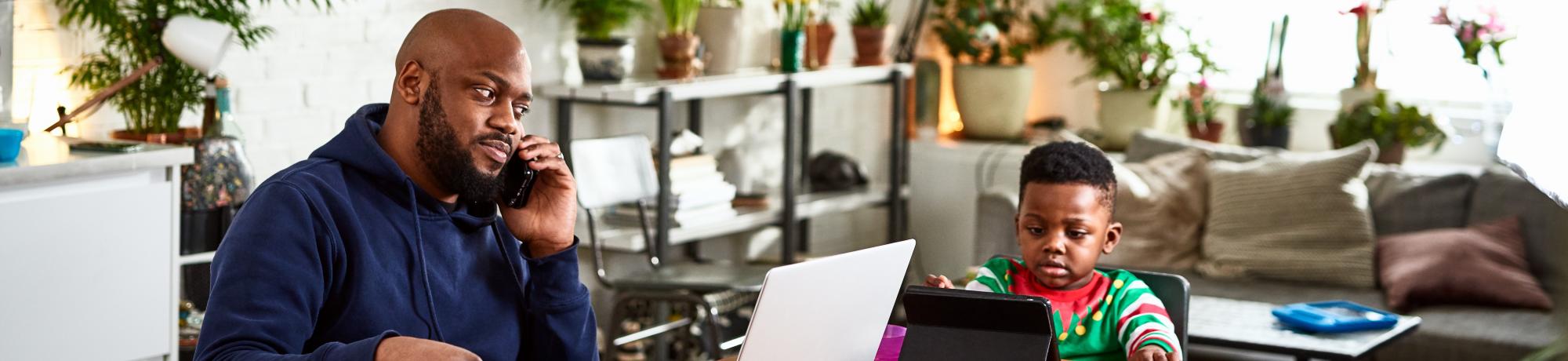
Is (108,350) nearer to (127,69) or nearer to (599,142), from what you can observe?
(127,69)

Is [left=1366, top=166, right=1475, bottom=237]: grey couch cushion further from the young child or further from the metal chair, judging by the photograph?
the young child

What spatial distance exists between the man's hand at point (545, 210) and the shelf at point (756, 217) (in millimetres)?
2170

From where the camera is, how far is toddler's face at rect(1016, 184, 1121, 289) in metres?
1.96

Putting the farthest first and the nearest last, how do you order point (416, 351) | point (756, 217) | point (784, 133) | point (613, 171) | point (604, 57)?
1. point (784, 133)
2. point (756, 217)
3. point (604, 57)
4. point (613, 171)
5. point (416, 351)

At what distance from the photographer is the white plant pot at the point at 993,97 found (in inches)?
210

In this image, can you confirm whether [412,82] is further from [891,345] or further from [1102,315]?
[1102,315]

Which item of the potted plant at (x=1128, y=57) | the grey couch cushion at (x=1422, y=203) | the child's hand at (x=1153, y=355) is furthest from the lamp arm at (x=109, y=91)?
the potted plant at (x=1128, y=57)

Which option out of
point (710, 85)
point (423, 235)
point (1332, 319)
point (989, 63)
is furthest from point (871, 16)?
point (423, 235)

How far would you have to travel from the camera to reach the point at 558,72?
4.09 metres

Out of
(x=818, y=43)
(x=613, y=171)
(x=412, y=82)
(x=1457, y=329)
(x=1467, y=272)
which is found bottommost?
(x=1457, y=329)

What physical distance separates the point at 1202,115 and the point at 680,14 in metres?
1.84

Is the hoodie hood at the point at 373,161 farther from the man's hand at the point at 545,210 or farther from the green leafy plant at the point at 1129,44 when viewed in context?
the green leafy plant at the point at 1129,44

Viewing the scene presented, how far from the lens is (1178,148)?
4.47 metres

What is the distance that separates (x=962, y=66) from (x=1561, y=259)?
402 centimetres
